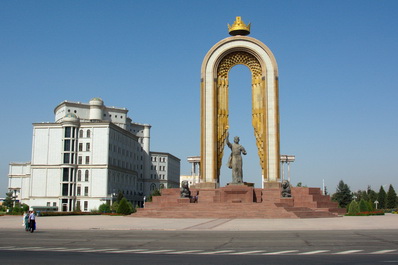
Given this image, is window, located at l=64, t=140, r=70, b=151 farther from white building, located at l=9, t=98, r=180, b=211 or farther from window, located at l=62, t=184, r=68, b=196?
window, located at l=62, t=184, r=68, b=196

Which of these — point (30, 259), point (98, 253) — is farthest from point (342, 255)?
point (30, 259)

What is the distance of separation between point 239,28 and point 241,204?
21469 mm

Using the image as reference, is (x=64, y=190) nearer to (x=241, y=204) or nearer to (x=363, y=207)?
(x=241, y=204)

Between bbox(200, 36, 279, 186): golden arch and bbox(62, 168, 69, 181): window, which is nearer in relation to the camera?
bbox(200, 36, 279, 186): golden arch

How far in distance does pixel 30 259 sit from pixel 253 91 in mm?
39650

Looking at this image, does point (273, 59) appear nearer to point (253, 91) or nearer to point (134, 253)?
point (253, 91)

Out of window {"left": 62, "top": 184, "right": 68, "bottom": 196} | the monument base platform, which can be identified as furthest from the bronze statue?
window {"left": 62, "top": 184, "right": 68, "bottom": 196}

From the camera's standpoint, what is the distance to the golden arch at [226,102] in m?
47.4

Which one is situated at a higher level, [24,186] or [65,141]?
[65,141]

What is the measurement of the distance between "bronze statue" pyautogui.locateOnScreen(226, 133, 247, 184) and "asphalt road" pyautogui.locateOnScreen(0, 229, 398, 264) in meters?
23.7

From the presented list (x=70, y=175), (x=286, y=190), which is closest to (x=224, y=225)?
(x=286, y=190)

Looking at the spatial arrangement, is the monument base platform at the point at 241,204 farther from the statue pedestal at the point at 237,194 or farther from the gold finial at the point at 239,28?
the gold finial at the point at 239,28

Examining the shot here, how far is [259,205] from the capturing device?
36469 millimetres

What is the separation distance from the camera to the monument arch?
1864 inches
